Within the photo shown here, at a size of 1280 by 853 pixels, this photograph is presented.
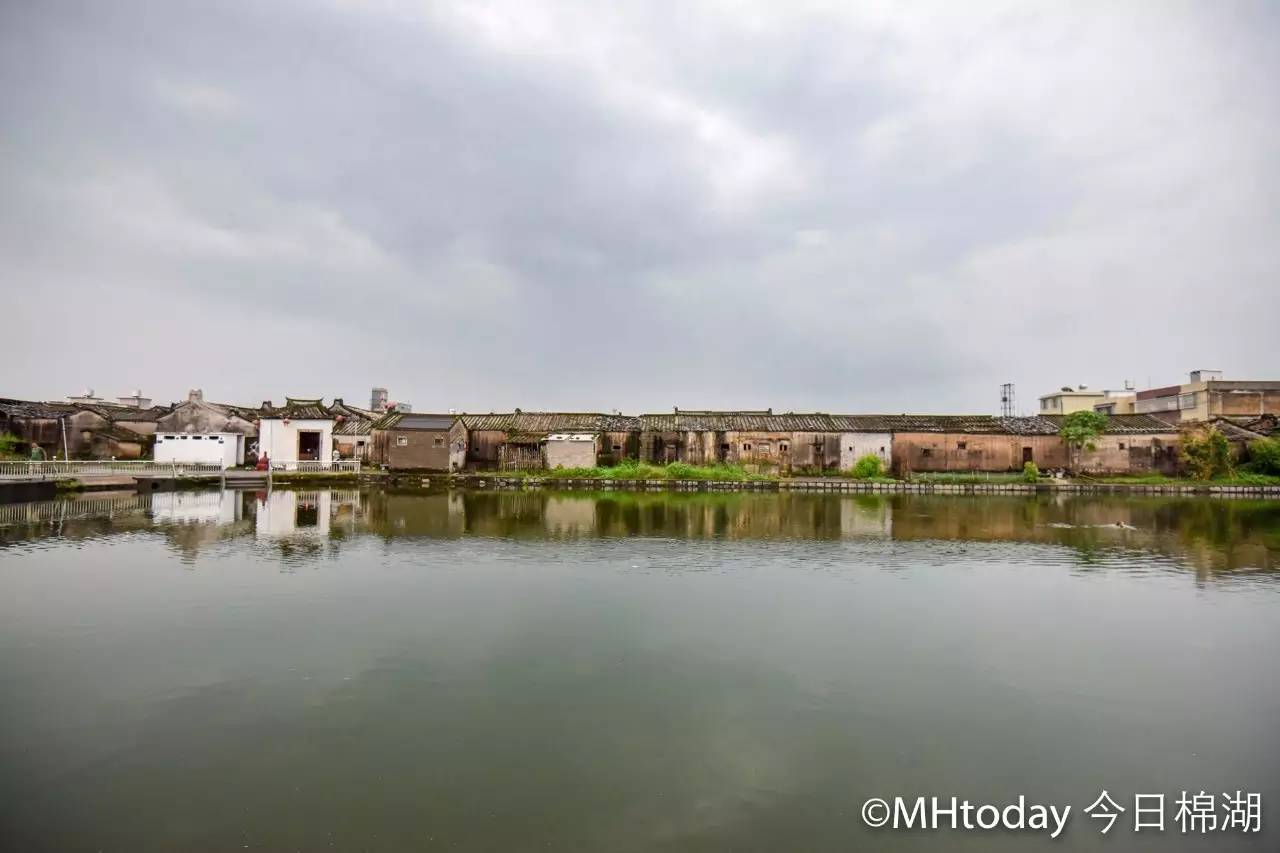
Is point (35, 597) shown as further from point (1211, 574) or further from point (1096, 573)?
point (1211, 574)

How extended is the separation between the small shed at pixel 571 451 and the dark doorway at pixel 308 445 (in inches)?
615

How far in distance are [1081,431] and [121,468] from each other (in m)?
55.4

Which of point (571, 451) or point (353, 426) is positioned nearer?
point (571, 451)

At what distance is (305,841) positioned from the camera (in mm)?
4875

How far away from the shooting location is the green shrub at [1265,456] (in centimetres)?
4091

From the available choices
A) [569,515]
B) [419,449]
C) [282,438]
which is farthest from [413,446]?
[569,515]

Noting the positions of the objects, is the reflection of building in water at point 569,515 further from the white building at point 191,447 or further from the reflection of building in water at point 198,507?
the white building at point 191,447

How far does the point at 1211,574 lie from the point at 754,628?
463 inches

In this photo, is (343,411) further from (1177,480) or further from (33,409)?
(1177,480)

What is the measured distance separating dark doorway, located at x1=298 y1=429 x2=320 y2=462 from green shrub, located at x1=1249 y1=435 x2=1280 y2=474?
60.7 m

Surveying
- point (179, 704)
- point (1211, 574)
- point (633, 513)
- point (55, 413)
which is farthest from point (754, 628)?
point (55, 413)

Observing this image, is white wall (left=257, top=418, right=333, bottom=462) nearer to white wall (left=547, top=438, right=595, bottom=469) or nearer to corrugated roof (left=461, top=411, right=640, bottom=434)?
corrugated roof (left=461, top=411, right=640, bottom=434)

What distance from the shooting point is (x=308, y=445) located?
1772 inches

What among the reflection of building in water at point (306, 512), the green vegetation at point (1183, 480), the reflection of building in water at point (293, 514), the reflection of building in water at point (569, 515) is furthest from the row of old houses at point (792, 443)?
the reflection of building in water at point (569, 515)
